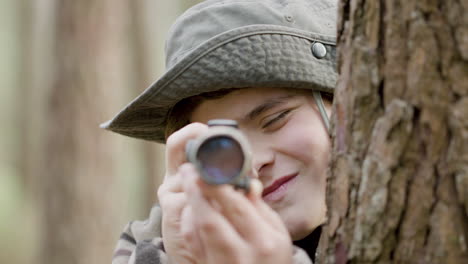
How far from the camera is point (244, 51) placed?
1.79 metres

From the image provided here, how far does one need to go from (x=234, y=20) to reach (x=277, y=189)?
42 cm

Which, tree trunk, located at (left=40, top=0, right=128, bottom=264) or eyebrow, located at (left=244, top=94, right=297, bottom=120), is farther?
tree trunk, located at (left=40, top=0, right=128, bottom=264)

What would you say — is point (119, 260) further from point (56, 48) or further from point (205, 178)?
point (56, 48)

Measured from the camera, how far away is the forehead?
185cm

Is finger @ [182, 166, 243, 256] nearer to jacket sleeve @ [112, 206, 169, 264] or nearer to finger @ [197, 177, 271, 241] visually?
finger @ [197, 177, 271, 241]

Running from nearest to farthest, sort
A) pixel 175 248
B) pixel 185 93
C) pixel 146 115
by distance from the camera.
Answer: pixel 175 248, pixel 185 93, pixel 146 115

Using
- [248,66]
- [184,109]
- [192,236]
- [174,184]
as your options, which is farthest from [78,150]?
[192,236]

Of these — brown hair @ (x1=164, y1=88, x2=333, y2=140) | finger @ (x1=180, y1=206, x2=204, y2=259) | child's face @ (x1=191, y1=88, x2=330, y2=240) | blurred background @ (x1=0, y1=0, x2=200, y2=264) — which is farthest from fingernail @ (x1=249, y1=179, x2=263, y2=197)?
blurred background @ (x1=0, y1=0, x2=200, y2=264)

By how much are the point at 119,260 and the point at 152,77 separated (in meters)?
6.69

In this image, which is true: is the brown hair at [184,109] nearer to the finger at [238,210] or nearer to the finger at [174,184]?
the finger at [174,184]

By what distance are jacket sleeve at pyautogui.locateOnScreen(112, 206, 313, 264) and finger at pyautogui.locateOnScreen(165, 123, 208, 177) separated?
20cm

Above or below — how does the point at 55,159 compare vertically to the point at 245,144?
below

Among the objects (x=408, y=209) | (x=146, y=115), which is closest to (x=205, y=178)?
(x=408, y=209)

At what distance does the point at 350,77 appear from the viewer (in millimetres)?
1252
